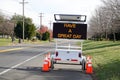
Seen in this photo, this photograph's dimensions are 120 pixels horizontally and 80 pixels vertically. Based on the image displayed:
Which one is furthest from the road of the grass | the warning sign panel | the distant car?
the warning sign panel

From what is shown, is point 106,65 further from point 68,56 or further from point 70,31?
point 68,56

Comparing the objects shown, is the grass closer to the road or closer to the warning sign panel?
the road

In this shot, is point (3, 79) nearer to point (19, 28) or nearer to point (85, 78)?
point (85, 78)

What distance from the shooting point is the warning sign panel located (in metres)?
20.0

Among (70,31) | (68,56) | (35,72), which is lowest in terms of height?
(35,72)

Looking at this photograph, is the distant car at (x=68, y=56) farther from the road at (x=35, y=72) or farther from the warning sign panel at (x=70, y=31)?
the warning sign panel at (x=70, y=31)

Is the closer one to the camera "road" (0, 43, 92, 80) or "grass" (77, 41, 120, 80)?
"road" (0, 43, 92, 80)

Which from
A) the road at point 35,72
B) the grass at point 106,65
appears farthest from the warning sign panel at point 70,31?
the grass at point 106,65

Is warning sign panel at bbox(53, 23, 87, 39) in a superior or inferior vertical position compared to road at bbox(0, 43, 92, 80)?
superior

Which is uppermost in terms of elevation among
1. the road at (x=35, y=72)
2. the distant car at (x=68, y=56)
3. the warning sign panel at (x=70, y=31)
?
the warning sign panel at (x=70, y=31)

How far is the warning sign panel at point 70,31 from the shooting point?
20000 millimetres

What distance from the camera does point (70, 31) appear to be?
20.0 meters

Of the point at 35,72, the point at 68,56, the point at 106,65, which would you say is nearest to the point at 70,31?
the point at 68,56

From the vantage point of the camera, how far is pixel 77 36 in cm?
2000
